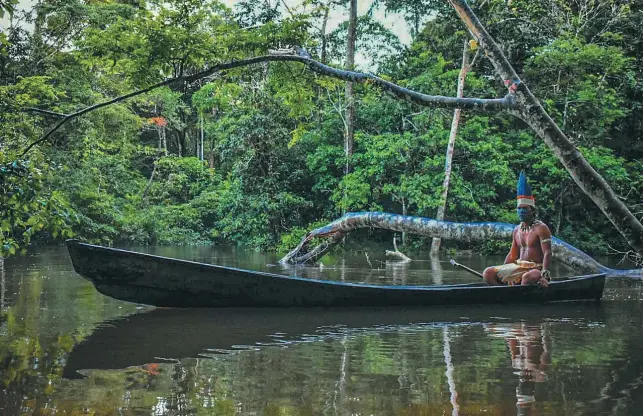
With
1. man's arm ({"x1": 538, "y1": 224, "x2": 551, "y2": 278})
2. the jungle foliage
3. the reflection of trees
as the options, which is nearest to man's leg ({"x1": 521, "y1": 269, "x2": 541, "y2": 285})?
man's arm ({"x1": 538, "y1": 224, "x2": 551, "y2": 278})

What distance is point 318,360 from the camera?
471 cm

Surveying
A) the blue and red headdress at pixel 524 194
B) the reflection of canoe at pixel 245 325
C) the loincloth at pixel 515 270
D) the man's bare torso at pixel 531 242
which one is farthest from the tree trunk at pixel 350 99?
the reflection of canoe at pixel 245 325

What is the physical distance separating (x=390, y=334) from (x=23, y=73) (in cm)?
1810

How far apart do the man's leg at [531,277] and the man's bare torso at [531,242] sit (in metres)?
0.14

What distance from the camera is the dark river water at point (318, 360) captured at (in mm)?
3543

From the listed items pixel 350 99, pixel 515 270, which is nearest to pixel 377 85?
pixel 515 270

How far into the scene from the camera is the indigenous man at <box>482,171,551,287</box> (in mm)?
7355

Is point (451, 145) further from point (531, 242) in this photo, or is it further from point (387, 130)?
point (531, 242)

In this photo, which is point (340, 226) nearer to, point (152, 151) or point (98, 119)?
point (98, 119)

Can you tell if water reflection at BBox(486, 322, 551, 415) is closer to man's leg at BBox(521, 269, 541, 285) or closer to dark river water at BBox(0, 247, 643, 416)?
dark river water at BBox(0, 247, 643, 416)

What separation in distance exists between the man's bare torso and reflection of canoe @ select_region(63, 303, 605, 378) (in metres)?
0.63

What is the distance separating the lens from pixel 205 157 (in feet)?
101

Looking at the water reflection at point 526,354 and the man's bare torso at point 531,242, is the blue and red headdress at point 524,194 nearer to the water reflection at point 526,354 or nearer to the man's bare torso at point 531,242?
the man's bare torso at point 531,242

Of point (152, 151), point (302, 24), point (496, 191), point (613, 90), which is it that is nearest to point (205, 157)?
point (152, 151)
